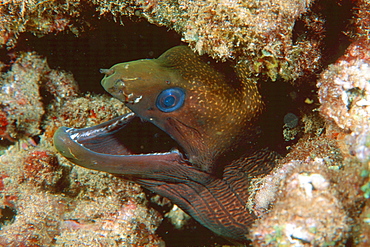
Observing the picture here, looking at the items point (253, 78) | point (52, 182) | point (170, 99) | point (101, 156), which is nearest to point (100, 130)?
point (101, 156)

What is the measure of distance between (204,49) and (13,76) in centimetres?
269

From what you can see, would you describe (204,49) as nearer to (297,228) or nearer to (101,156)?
(101,156)

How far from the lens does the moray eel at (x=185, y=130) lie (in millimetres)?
2320

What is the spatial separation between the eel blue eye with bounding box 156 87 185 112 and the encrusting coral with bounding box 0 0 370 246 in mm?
423

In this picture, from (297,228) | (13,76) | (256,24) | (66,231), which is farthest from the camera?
(13,76)

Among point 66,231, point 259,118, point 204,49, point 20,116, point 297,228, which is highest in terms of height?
point 204,49

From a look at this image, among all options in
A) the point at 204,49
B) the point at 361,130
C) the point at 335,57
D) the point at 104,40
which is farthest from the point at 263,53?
the point at 104,40

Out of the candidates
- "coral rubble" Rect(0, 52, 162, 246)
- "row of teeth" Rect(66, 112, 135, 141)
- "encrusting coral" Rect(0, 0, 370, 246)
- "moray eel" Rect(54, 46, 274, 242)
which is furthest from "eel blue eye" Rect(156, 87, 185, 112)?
"coral rubble" Rect(0, 52, 162, 246)

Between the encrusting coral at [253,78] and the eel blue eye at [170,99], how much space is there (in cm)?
42

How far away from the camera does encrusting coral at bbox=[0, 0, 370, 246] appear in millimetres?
1452

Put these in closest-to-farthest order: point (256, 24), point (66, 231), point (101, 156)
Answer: point (256, 24), point (101, 156), point (66, 231)

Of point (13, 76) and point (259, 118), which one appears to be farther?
point (13, 76)

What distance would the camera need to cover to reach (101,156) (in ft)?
8.04

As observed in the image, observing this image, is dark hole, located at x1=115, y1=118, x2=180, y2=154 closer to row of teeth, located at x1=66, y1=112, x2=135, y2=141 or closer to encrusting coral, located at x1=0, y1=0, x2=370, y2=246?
row of teeth, located at x1=66, y1=112, x2=135, y2=141
